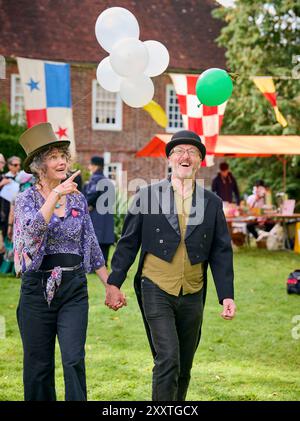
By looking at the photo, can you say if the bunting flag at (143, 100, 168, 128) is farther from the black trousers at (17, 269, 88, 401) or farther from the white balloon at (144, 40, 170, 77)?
the black trousers at (17, 269, 88, 401)

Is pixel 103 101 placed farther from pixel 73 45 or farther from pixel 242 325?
pixel 242 325

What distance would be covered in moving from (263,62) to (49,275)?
69.2ft

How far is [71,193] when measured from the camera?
4.70 m

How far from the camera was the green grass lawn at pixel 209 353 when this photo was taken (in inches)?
236

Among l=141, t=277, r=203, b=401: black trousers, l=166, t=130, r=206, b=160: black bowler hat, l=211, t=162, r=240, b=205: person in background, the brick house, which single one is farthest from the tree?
l=141, t=277, r=203, b=401: black trousers

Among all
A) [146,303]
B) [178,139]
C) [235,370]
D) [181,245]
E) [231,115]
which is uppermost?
[231,115]

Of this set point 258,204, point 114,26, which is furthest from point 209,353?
point 258,204

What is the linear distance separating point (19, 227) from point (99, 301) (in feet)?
19.4

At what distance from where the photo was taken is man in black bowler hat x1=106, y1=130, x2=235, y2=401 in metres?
4.83

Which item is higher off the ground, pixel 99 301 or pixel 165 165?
pixel 165 165

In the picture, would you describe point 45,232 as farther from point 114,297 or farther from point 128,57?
A: point 128,57

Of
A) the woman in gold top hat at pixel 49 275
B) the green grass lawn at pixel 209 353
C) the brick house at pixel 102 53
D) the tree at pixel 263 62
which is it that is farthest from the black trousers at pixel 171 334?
the brick house at pixel 102 53

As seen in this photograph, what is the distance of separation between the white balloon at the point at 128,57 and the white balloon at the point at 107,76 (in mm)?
295
